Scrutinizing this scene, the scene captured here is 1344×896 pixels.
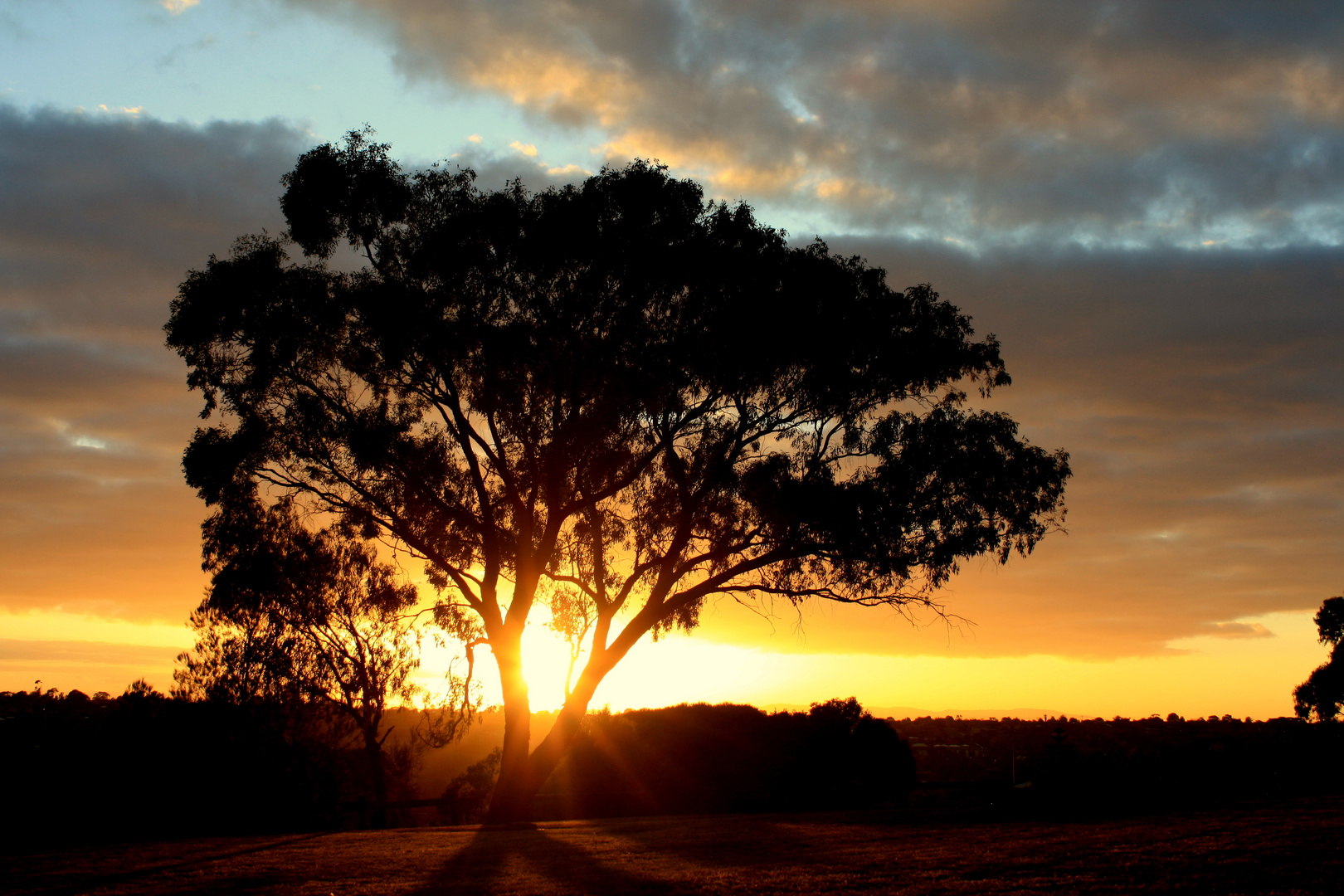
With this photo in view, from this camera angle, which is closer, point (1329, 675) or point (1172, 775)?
point (1172, 775)

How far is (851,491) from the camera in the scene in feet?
69.8

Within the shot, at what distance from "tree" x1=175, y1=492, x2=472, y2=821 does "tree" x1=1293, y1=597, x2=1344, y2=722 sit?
31.1 metres

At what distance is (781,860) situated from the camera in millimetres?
11695

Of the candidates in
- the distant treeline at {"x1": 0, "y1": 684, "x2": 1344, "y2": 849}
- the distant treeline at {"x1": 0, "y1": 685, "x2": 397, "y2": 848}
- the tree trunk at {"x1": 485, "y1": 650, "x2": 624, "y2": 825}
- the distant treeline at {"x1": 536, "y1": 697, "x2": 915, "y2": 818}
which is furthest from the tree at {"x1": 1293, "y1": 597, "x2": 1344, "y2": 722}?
the distant treeline at {"x1": 0, "y1": 685, "x2": 397, "y2": 848}

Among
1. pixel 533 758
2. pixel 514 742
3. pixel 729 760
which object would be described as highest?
pixel 514 742

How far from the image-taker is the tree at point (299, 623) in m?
25.7

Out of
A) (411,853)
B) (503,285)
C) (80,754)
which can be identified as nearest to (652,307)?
(503,285)

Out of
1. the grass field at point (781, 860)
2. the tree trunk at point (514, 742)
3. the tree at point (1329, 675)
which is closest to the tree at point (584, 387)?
the tree trunk at point (514, 742)

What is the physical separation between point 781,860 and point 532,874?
119 inches

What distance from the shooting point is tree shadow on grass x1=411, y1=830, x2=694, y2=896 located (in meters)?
9.65

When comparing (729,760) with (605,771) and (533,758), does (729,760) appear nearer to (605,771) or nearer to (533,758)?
(605,771)

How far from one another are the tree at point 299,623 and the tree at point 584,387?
2.95 metres

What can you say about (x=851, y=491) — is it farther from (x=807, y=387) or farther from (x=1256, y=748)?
(x=1256, y=748)

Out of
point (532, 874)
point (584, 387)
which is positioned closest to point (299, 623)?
point (584, 387)
